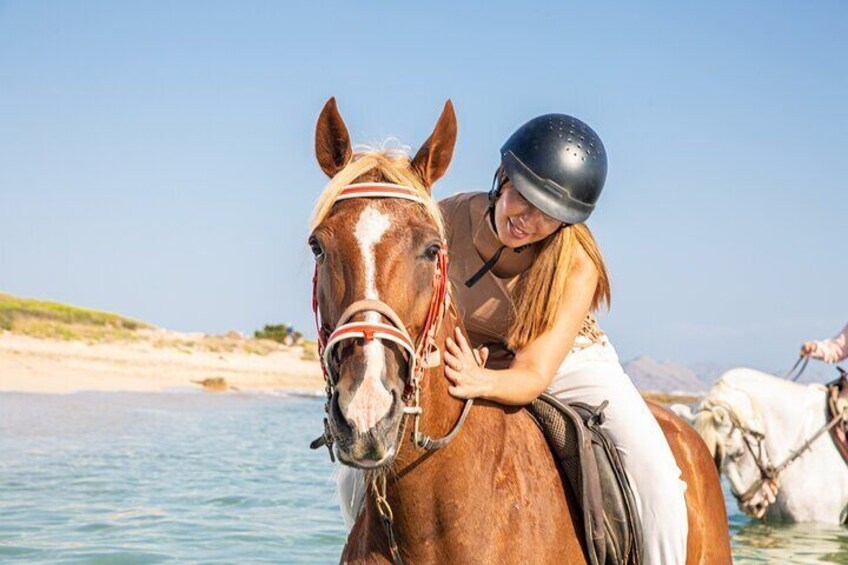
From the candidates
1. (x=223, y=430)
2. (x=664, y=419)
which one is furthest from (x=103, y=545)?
(x=223, y=430)

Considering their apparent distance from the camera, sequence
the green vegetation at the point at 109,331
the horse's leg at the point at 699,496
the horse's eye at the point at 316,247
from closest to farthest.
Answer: the horse's eye at the point at 316,247 < the horse's leg at the point at 699,496 < the green vegetation at the point at 109,331

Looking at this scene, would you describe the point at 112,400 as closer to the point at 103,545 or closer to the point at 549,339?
the point at 103,545

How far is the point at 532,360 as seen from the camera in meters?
3.38

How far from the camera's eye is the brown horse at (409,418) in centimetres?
258

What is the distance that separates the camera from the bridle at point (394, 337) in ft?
8.63

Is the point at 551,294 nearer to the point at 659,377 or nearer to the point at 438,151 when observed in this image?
the point at 438,151

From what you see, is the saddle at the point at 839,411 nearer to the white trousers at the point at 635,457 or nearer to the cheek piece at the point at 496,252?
the white trousers at the point at 635,457

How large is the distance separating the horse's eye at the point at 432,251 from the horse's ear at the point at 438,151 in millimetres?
273

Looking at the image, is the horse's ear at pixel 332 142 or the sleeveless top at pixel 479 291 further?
the sleeveless top at pixel 479 291

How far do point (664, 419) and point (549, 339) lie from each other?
4.29 ft

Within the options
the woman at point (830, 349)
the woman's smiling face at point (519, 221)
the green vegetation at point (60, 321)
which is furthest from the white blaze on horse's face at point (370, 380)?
the green vegetation at point (60, 321)

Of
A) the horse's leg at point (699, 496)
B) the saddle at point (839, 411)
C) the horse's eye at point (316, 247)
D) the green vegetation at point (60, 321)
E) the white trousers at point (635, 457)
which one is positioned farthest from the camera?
the green vegetation at point (60, 321)

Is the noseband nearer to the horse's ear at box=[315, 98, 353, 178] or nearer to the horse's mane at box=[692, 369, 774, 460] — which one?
the horse's ear at box=[315, 98, 353, 178]

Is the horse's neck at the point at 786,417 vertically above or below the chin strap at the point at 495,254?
below
